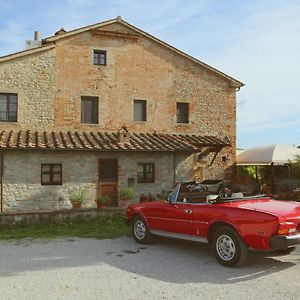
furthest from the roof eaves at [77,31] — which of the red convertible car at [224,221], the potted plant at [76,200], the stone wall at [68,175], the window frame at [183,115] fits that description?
the red convertible car at [224,221]

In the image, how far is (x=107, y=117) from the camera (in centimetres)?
1833

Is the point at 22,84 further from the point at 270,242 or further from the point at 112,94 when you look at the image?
the point at 270,242

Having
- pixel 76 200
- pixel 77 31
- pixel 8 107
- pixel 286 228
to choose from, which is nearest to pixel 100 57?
pixel 77 31

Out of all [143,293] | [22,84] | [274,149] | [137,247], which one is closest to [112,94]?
[22,84]

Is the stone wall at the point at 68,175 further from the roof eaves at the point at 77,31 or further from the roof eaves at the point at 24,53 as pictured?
the roof eaves at the point at 77,31

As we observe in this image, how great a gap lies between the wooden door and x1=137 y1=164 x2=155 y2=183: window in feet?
3.46

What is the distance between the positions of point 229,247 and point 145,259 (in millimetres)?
1724

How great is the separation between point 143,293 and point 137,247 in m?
3.36

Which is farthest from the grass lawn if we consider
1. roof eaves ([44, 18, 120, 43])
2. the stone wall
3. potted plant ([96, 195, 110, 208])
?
roof eaves ([44, 18, 120, 43])

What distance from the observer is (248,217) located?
666 centimetres

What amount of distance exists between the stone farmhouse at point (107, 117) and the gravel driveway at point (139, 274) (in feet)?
21.1

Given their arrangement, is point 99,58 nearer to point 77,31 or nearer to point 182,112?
point 77,31

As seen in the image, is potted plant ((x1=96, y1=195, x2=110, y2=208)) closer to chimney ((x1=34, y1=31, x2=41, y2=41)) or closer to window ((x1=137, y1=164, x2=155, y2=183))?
window ((x1=137, y1=164, x2=155, y2=183))

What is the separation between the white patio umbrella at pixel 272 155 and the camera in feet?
58.1
